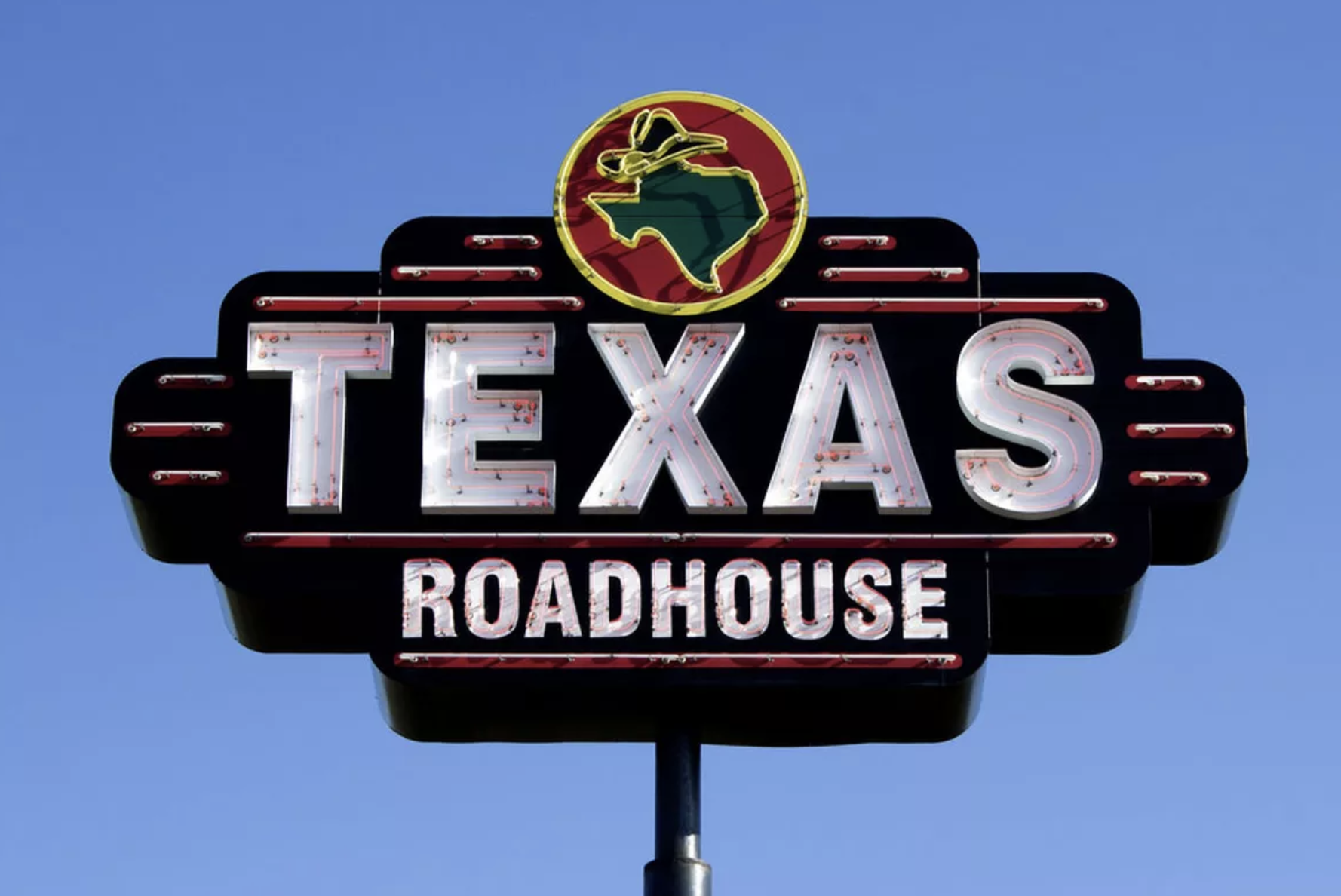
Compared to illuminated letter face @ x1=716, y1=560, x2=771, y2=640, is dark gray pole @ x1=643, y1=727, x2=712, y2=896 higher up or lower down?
lower down

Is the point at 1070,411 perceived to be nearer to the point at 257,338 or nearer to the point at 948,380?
the point at 948,380

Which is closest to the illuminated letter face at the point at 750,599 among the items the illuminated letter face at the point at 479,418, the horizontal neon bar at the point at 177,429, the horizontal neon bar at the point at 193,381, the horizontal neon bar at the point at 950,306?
the illuminated letter face at the point at 479,418

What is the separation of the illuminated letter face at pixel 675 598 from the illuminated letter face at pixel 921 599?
153cm

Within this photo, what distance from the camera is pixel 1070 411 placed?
2606 centimetres

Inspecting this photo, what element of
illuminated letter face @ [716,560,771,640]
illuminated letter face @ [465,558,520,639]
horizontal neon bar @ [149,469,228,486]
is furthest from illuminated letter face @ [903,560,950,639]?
horizontal neon bar @ [149,469,228,486]

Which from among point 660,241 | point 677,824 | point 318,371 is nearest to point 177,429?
point 318,371

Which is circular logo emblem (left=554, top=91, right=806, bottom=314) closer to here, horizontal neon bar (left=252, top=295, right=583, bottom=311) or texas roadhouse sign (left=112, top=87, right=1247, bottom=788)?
texas roadhouse sign (left=112, top=87, right=1247, bottom=788)

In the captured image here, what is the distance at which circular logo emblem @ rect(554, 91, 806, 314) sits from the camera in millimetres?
26609

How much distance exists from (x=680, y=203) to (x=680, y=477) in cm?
247

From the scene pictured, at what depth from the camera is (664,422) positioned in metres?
26.0

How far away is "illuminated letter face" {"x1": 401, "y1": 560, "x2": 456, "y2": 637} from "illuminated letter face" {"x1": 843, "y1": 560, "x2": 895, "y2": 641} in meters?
2.97

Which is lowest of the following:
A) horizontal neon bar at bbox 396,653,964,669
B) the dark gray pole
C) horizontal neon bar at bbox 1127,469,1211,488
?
the dark gray pole

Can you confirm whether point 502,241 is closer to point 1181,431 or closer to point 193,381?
Result: point 193,381

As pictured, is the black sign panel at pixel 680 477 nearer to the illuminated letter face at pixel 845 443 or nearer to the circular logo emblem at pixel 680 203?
the illuminated letter face at pixel 845 443
